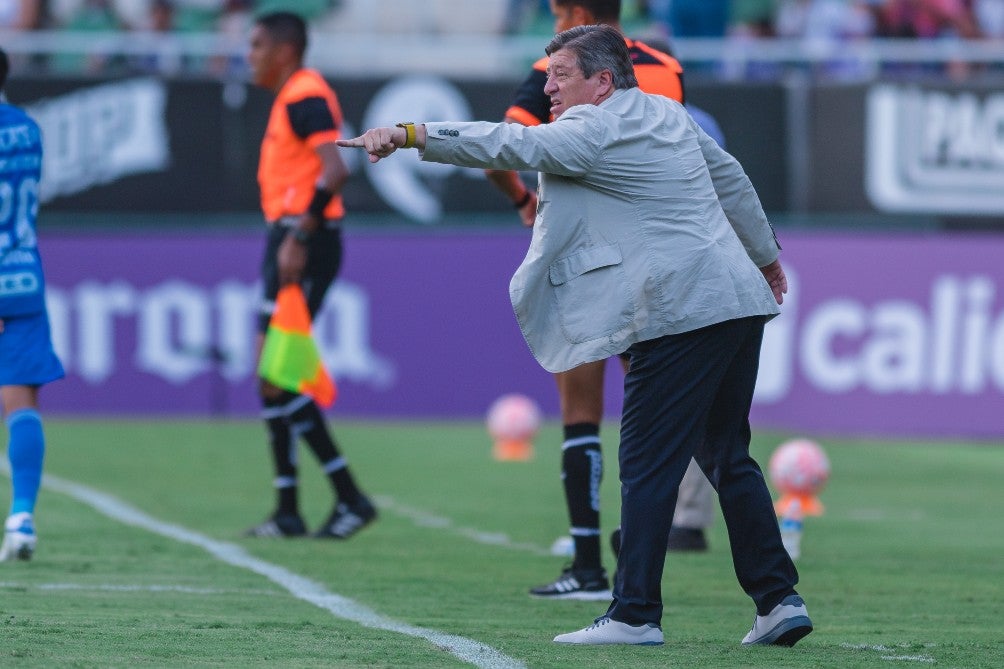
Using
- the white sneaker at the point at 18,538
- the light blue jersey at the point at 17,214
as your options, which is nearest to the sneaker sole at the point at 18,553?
the white sneaker at the point at 18,538

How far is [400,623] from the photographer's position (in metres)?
5.91

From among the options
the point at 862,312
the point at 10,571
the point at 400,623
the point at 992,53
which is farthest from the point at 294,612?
the point at 992,53

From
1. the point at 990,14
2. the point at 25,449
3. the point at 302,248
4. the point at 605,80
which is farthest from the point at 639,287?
the point at 990,14

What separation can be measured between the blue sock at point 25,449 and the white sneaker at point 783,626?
3322mm

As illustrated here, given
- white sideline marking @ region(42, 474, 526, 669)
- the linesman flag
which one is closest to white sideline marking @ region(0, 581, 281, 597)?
white sideline marking @ region(42, 474, 526, 669)

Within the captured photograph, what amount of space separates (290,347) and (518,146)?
3.75m

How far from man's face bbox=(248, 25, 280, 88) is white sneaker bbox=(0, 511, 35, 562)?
9.19 feet

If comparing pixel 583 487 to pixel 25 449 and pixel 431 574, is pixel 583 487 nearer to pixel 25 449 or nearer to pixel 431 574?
pixel 431 574

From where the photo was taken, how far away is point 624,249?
5.37 m

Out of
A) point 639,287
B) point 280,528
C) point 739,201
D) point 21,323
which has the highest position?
point 739,201

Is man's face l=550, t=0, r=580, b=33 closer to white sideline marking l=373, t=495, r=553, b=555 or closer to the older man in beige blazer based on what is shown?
the older man in beige blazer

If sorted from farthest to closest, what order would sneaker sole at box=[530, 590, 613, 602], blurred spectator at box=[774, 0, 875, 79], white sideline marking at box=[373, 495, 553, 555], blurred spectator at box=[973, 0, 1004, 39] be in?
blurred spectator at box=[973, 0, 1004, 39], blurred spectator at box=[774, 0, 875, 79], white sideline marking at box=[373, 495, 553, 555], sneaker sole at box=[530, 590, 613, 602]

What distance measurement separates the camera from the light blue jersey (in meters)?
7.41

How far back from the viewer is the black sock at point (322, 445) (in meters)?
8.75
